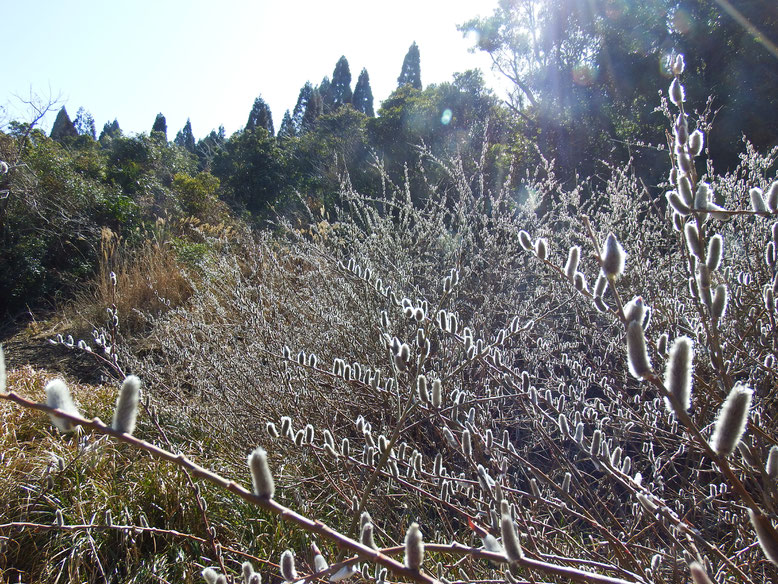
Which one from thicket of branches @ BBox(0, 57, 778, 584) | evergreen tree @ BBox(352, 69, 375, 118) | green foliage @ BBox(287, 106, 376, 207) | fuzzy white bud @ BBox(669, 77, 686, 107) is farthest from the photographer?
evergreen tree @ BBox(352, 69, 375, 118)

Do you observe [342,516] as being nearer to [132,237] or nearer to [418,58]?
[132,237]

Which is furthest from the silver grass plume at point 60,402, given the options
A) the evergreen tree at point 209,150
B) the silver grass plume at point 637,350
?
the evergreen tree at point 209,150

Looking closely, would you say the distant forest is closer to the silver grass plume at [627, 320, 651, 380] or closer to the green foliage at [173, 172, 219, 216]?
the green foliage at [173, 172, 219, 216]

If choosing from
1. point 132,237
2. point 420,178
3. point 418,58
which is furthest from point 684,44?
point 418,58

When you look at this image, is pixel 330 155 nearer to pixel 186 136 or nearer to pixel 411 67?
pixel 411 67

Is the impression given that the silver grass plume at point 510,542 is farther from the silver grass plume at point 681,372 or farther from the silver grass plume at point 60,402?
the silver grass plume at point 60,402

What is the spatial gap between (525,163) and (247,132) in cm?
964

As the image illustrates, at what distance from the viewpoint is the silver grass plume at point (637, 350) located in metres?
0.50

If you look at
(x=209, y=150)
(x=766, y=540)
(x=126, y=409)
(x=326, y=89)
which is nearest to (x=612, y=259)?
(x=766, y=540)

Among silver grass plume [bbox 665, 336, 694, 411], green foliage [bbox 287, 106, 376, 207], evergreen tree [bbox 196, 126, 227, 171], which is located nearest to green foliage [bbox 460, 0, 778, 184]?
green foliage [bbox 287, 106, 376, 207]

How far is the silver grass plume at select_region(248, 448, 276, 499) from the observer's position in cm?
50

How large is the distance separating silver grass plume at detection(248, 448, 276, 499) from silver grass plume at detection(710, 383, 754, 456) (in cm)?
44

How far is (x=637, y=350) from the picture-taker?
0.51 m

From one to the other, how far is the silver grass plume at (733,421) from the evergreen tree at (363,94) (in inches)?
1417
